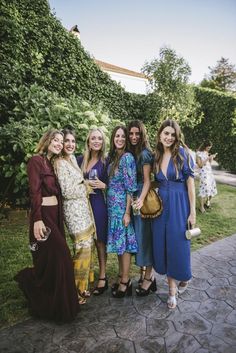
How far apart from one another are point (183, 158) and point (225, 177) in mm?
10907

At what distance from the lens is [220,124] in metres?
14.5

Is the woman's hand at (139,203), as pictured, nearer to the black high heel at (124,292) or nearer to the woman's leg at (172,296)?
the woman's leg at (172,296)

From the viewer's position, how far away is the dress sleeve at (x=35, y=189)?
284cm

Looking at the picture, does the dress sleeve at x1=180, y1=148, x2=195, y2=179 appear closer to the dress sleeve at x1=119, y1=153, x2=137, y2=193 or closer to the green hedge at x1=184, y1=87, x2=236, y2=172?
the dress sleeve at x1=119, y1=153, x2=137, y2=193

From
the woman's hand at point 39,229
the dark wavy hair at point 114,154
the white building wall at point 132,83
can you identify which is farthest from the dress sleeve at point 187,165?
the white building wall at point 132,83

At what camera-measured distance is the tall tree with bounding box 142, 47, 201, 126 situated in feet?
37.3

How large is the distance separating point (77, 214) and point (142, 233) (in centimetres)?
84

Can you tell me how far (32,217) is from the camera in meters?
2.89

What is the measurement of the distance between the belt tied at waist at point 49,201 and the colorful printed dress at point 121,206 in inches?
27.3

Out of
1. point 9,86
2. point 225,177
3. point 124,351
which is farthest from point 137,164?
point 225,177

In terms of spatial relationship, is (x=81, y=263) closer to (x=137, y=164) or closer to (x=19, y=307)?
(x=19, y=307)

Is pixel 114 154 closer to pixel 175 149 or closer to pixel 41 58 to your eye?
pixel 175 149

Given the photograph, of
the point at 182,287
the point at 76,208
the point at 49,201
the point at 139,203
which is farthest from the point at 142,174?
the point at 182,287

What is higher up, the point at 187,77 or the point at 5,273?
Result: the point at 187,77
